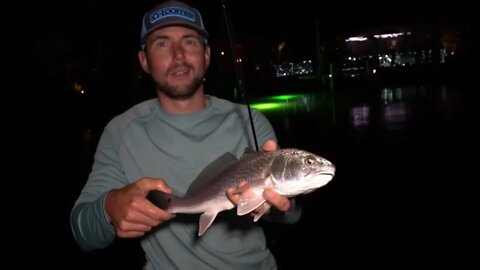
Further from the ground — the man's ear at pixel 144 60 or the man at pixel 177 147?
the man's ear at pixel 144 60

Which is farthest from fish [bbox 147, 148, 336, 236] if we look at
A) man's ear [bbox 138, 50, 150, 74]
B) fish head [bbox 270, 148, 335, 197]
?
man's ear [bbox 138, 50, 150, 74]

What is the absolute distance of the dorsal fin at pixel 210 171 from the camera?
259cm

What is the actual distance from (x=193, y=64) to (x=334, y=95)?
64.9 ft

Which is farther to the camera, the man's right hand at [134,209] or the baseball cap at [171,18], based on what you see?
the baseball cap at [171,18]

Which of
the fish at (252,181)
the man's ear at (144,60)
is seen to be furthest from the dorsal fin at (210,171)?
the man's ear at (144,60)

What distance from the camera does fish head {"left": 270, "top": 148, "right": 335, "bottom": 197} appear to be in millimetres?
2283

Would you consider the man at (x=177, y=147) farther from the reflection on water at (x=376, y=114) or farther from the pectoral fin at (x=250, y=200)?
the reflection on water at (x=376, y=114)

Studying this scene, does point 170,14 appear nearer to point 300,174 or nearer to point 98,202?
point 98,202

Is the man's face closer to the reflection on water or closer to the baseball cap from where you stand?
the baseball cap

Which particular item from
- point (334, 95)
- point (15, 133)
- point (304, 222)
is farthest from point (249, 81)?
point (304, 222)

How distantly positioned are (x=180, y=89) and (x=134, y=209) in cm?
102

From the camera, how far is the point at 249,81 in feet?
96.5

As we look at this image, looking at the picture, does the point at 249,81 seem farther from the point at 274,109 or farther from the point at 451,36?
the point at 451,36

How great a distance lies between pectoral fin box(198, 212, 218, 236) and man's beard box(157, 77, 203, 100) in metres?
0.90
